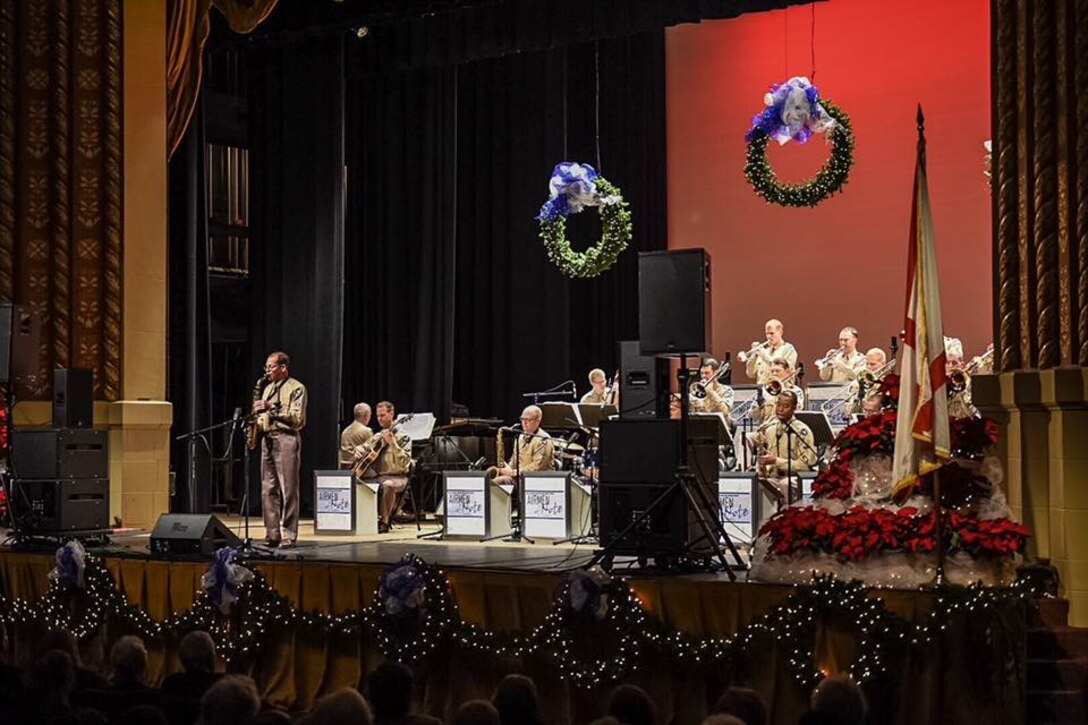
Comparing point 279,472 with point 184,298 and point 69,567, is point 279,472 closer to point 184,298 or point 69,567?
point 69,567

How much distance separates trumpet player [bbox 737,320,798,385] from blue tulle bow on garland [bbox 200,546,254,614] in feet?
23.1

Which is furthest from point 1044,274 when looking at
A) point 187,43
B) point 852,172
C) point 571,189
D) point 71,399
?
point 187,43

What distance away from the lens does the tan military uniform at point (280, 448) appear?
10.4 meters

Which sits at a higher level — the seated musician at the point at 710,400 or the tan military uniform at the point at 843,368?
the tan military uniform at the point at 843,368

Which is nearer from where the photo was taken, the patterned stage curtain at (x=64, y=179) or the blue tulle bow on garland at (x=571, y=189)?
the patterned stage curtain at (x=64, y=179)

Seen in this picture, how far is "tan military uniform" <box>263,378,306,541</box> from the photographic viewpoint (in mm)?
10438

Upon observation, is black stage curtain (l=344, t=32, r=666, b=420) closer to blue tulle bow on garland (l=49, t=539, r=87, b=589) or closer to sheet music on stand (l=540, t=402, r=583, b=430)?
sheet music on stand (l=540, t=402, r=583, b=430)

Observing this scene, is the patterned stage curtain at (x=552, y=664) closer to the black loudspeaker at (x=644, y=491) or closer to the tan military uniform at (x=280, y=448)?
the black loudspeaker at (x=644, y=491)

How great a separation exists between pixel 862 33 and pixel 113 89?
25.7 ft

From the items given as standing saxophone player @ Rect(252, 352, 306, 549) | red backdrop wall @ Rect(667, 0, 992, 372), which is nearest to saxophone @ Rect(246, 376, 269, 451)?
standing saxophone player @ Rect(252, 352, 306, 549)

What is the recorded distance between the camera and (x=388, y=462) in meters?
13.4

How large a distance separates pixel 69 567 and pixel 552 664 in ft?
10.8

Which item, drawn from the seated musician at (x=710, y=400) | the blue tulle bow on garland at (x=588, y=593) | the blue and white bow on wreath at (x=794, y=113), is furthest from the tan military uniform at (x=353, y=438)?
the blue tulle bow on garland at (x=588, y=593)

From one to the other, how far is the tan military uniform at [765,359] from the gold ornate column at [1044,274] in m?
5.92
